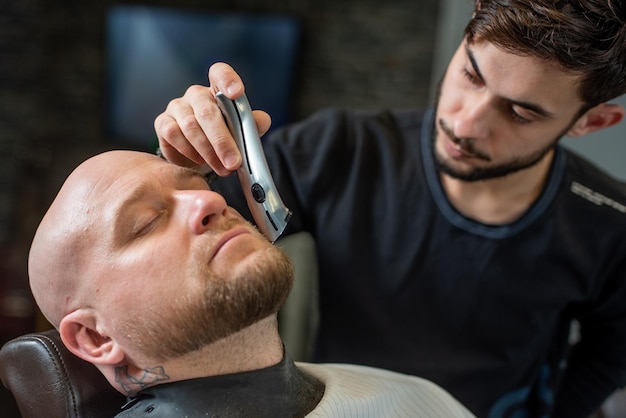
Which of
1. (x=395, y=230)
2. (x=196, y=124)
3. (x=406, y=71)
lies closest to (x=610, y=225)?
(x=395, y=230)

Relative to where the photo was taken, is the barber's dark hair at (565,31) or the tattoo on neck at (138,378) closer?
the tattoo on neck at (138,378)

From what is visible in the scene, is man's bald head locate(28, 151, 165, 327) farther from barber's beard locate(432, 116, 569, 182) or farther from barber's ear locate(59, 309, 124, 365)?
barber's beard locate(432, 116, 569, 182)

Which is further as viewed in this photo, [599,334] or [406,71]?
[406,71]

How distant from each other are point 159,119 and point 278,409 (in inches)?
23.0

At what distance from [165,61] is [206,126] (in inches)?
147

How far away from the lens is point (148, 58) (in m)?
4.71

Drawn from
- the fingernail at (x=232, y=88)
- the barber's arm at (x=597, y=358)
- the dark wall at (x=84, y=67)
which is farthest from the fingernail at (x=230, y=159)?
the dark wall at (x=84, y=67)

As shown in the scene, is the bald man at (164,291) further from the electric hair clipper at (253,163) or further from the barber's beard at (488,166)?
the barber's beard at (488,166)

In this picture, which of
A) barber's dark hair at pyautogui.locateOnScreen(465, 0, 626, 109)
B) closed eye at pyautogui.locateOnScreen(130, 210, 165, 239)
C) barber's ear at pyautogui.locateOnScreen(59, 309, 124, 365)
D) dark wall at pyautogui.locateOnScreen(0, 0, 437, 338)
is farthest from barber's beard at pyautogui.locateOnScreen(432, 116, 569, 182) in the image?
dark wall at pyautogui.locateOnScreen(0, 0, 437, 338)

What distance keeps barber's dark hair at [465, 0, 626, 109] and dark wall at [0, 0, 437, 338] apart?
3.29 meters

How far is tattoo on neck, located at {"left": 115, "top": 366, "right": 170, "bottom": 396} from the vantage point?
3.71 ft

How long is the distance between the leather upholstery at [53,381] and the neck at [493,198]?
0.91m

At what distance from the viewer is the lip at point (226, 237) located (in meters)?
1.10

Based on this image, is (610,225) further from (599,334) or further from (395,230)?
(395,230)
